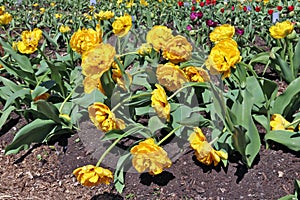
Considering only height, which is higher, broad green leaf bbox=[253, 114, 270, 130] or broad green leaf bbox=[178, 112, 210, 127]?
broad green leaf bbox=[178, 112, 210, 127]

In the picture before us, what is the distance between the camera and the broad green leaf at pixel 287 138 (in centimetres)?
258

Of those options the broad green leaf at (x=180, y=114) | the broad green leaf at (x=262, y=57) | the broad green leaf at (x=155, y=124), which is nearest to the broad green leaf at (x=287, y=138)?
the broad green leaf at (x=180, y=114)

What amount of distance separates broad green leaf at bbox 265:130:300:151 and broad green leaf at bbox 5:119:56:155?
4.24 feet

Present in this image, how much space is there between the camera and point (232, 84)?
312 cm

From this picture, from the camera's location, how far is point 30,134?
2945 millimetres

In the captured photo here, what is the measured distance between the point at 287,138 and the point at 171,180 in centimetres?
65

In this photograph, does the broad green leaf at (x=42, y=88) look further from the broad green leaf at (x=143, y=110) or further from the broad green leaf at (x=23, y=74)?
the broad green leaf at (x=143, y=110)

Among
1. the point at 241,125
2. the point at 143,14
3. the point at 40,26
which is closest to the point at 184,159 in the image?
the point at 241,125

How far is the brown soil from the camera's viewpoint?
2.49m

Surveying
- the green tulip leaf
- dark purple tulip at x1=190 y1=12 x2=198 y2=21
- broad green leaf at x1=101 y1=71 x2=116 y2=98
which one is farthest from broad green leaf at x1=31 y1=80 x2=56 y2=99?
dark purple tulip at x1=190 y1=12 x2=198 y2=21

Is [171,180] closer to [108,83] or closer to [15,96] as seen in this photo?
[108,83]

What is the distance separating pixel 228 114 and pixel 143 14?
3157 millimetres

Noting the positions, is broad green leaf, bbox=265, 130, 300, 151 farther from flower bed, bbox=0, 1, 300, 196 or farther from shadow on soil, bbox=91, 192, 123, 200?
shadow on soil, bbox=91, 192, 123, 200

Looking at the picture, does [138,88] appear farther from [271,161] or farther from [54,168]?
[271,161]
